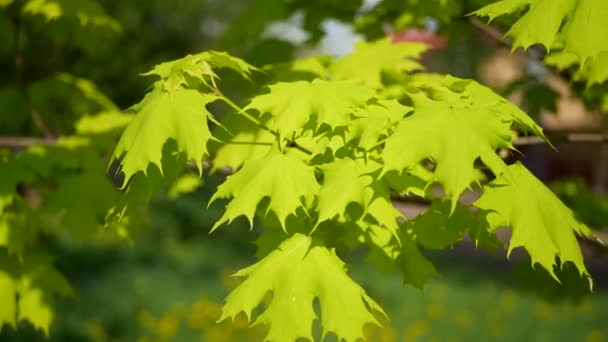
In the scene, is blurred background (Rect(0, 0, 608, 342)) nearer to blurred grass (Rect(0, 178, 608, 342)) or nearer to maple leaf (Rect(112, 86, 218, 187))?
blurred grass (Rect(0, 178, 608, 342))

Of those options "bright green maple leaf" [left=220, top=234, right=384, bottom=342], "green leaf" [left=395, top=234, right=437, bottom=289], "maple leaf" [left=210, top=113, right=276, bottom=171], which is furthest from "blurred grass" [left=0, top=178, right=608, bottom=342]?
"bright green maple leaf" [left=220, top=234, right=384, bottom=342]

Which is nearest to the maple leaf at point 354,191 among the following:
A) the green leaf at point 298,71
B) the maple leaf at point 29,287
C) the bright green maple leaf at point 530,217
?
the bright green maple leaf at point 530,217

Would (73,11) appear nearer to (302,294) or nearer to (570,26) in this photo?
(302,294)

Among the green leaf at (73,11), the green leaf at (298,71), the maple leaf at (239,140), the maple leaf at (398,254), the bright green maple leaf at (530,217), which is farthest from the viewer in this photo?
the green leaf at (73,11)

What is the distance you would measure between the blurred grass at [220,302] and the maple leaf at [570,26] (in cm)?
364

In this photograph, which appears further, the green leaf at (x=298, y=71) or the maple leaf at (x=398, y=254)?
the green leaf at (x=298, y=71)

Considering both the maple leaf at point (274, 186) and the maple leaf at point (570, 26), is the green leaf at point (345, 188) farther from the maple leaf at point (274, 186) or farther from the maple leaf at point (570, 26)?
the maple leaf at point (570, 26)

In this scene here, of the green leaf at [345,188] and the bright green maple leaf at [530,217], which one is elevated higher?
the green leaf at [345,188]

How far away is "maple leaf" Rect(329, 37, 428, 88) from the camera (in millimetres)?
2369

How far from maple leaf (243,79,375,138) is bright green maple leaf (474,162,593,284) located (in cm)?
36

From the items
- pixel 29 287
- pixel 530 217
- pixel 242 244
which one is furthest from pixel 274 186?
pixel 242 244

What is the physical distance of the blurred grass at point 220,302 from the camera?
5.57 meters

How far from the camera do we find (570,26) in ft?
5.10

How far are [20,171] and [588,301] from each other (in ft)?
18.0
